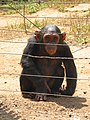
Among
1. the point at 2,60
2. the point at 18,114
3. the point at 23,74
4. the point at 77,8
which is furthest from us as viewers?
the point at 77,8

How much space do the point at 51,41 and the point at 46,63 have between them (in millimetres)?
333

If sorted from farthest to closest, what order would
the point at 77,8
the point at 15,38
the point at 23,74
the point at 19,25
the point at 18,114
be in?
the point at 77,8, the point at 19,25, the point at 15,38, the point at 23,74, the point at 18,114

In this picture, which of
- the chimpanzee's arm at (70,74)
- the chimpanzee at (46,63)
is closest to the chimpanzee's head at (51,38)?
the chimpanzee at (46,63)

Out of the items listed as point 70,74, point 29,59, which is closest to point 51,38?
point 29,59

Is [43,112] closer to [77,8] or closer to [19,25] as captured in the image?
[19,25]

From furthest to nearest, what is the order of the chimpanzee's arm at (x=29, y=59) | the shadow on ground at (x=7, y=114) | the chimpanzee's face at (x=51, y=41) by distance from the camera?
the chimpanzee's arm at (x=29, y=59) < the chimpanzee's face at (x=51, y=41) < the shadow on ground at (x=7, y=114)

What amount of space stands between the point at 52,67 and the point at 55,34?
17.9 inches

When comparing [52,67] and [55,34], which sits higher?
[55,34]

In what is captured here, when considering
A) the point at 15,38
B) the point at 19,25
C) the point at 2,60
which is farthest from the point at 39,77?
the point at 19,25

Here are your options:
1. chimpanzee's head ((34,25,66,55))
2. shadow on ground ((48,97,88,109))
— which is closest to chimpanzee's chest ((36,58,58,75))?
chimpanzee's head ((34,25,66,55))

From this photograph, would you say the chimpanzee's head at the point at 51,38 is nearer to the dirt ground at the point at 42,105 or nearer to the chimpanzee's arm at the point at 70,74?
the chimpanzee's arm at the point at 70,74

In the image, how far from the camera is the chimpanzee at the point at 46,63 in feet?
14.7

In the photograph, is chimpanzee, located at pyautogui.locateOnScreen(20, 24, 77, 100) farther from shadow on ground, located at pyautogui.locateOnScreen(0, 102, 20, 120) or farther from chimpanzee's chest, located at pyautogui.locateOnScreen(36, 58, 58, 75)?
shadow on ground, located at pyautogui.locateOnScreen(0, 102, 20, 120)

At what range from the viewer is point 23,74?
14.9 feet
